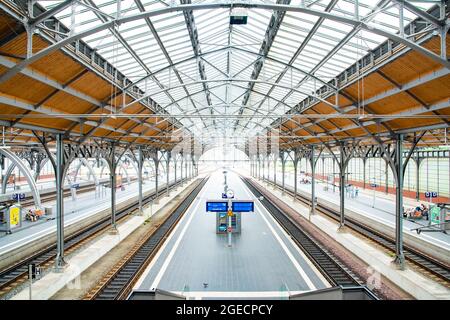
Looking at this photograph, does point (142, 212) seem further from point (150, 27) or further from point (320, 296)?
point (320, 296)

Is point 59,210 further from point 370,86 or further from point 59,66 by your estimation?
point 370,86

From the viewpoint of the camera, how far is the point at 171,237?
16.7 m

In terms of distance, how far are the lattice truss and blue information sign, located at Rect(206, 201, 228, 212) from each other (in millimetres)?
5501

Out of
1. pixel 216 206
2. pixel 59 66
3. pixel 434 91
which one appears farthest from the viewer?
pixel 216 206

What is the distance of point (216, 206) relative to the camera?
1561 cm

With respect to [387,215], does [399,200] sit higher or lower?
higher

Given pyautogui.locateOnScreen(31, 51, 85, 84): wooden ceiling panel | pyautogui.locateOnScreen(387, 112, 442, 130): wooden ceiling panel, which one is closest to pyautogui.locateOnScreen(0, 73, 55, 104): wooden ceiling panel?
pyautogui.locateOnScreen(31, 51, 85, 84): wooden ceiling panel

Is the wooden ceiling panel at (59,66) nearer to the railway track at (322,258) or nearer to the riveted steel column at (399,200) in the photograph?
the railway track at (322,258)

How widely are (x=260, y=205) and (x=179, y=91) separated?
48.1 ft

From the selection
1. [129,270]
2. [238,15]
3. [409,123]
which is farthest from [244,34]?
[129,270]

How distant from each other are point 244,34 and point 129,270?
10132 millimetres

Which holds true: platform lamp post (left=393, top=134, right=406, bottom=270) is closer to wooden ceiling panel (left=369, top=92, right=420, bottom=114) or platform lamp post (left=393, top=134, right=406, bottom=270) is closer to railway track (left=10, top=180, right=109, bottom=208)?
wooden ceiling panel (left=369, top=92, right=420, bottom=114)

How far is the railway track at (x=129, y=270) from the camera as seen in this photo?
9.69m
